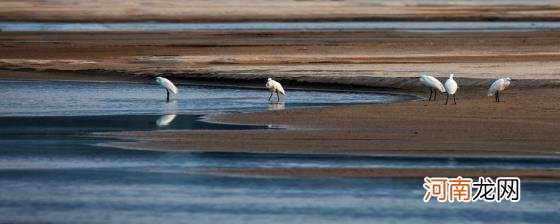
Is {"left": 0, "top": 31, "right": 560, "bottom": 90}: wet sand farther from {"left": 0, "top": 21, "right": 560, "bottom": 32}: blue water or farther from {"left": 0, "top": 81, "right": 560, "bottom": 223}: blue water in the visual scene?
{"left": 0, "top": 81, "right": 560, "bottom": 223}: blue water

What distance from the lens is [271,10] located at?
67.8 meters

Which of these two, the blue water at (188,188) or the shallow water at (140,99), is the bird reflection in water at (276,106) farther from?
the blue water at (188,188)

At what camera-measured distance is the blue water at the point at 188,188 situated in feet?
37.9

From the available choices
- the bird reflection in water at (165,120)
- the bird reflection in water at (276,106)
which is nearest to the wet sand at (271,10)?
the bird reflection in water at (276,106)

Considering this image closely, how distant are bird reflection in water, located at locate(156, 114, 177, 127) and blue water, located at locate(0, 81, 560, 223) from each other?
33 mm

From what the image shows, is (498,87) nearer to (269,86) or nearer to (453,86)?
(453,86)

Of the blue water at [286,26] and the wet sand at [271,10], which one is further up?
the wet sand at [271,10]

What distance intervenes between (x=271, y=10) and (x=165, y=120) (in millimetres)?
48664

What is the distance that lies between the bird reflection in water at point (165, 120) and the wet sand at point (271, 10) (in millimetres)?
39022

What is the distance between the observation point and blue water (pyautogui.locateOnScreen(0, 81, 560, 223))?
1155 centimetres

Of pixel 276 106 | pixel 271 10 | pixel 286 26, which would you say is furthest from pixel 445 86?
pixel 271 10

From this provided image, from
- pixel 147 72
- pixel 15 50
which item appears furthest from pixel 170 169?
pixel 15 50

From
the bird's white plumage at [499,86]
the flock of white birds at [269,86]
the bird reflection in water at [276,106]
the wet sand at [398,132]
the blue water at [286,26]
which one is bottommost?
the wet sand at [398,132]

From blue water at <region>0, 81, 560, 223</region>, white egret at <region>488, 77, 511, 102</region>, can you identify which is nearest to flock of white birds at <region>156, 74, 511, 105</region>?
white egret at <region>488, 77, 511, 102</region>
